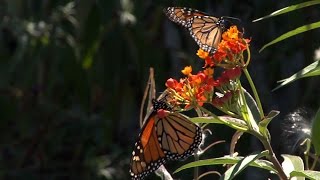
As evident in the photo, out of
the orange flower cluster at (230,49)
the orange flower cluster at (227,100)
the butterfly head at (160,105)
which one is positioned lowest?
the orange flower cluster at (227,100)

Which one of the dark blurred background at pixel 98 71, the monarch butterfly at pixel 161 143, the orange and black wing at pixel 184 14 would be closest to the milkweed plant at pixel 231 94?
the monarch butterfly at pixel 161 143

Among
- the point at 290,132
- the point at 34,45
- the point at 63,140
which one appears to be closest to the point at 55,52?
the point at 34,45

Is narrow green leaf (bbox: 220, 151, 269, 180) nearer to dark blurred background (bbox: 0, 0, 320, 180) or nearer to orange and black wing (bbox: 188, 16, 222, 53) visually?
orange and black wing (bbox: 188, 16, 222, 53)

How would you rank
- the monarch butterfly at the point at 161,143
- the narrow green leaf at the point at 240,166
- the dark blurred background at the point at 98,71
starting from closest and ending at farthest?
the narrow green leaf at the point at 240,166
the monarch butterfly at the point at 161,143
the dark blurred background at the point at 98,71

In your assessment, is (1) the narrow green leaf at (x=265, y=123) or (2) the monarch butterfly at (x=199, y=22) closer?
(1) the narrow green leaf at (x=265, y=123)

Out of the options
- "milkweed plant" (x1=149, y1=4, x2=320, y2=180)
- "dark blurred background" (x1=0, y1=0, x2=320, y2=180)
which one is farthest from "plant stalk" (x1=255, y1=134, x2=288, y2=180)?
"dark blurred background" (x1=0, y1=0, x2=320, y2=180)

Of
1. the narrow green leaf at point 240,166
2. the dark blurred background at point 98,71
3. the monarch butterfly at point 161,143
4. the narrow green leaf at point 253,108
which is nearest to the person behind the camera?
the narrow green leaf at point 240,166

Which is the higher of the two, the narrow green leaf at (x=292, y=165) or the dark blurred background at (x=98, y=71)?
the dark blurred background at (x=98, y=71)

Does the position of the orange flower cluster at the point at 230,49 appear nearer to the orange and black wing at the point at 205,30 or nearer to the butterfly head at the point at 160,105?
the butterfly head at the point at 160,105
